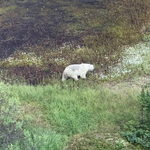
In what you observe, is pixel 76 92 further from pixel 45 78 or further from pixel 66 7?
pixel 66 7

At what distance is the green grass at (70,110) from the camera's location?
743cm

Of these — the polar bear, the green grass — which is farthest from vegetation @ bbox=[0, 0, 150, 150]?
the polar bear

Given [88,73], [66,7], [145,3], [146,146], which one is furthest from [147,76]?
[66,7]

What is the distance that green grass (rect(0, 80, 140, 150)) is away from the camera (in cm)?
743

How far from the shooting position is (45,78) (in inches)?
484

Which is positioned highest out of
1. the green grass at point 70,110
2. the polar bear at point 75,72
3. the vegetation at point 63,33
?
the vegetation at point 63,33

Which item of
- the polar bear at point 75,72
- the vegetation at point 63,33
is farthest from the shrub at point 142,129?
the vegetation at point 63,33

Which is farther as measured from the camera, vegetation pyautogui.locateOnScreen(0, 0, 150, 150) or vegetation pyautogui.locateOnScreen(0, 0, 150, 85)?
vegetation pyautogui.locateOnScreen(0, 0, 150, 85)

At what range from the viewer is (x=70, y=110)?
354 inches

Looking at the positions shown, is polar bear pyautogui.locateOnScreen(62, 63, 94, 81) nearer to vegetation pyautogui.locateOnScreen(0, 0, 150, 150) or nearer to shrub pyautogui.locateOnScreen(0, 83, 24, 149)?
vegetation pyautogui.locateOnScreen(0, 0, 150, 150)

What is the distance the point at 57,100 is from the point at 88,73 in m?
2.97

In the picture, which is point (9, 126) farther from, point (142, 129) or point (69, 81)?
point (69, 81)

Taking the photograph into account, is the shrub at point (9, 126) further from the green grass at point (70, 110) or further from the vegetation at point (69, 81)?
the green grass at point (70, 110)

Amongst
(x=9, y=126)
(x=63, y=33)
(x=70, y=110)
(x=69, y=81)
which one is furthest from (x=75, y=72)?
(x=9, y=126)
